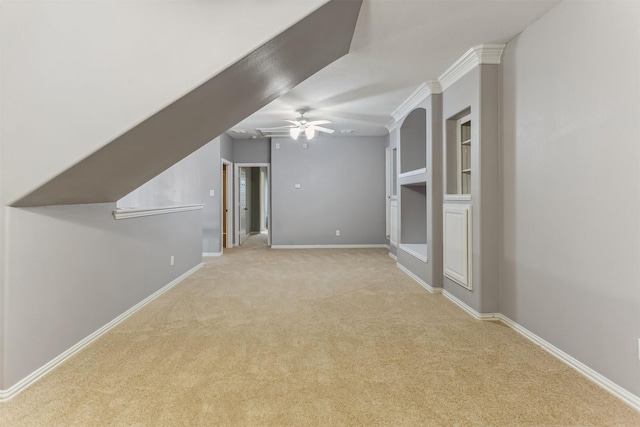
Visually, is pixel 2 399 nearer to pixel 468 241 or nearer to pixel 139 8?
pixel 139 8

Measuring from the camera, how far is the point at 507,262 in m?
2.87

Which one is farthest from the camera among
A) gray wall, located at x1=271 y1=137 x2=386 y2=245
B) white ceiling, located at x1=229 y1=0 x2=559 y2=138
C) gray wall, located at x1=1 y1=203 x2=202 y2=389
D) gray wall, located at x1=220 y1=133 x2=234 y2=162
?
gray wall, located at x1=271 y1=137 x2=386 y2=245

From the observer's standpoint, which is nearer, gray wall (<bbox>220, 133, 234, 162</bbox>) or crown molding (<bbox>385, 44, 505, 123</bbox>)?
crown molding (<bbox>385, 44, 505, 123</bbox>)

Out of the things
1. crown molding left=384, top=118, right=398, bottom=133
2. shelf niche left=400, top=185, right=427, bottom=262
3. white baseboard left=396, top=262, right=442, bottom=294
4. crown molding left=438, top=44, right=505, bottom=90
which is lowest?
white baseboard left=396, top=262, right=442, bottom=294

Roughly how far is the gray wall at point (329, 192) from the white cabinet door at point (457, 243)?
12.0 ft

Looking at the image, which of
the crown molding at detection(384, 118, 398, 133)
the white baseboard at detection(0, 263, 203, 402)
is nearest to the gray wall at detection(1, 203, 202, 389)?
the white baseboard at detection(0, 263, 203, 402)

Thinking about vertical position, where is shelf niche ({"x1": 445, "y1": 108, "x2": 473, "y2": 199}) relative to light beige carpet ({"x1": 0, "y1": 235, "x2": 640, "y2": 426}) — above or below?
above

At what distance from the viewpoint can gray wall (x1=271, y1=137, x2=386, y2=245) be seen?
7.30 meters

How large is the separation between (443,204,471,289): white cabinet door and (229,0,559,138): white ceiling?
4.67ft

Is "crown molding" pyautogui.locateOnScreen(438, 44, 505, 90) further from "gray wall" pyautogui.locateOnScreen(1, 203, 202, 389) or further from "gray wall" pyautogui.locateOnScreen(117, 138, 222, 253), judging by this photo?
"gray wall" pyautogui.locateOnScreen(117, 138, 222, 253)

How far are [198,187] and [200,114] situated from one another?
4.20 m

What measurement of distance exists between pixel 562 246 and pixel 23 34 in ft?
11.3

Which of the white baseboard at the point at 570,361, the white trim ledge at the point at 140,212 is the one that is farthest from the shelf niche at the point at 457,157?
the white trim ledge at the point at 140,212

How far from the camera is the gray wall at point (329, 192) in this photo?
7305mm
